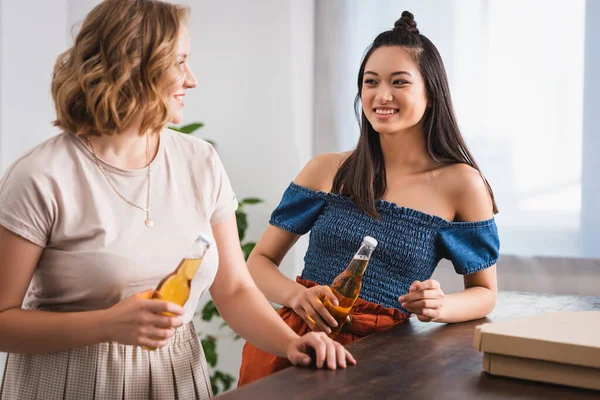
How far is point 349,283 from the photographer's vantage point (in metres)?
1.45

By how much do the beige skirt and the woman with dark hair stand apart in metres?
0.40

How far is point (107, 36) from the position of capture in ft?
4.05

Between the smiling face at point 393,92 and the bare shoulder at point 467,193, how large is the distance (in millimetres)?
182

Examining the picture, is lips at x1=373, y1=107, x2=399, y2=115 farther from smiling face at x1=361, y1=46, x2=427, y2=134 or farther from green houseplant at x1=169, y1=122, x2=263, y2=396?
green houseplant at x1=169, y1=122, x2=263, y2=396

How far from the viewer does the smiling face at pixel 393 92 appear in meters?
1.91

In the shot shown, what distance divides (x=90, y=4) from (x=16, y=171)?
105 inches

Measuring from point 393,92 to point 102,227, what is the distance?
3.20 ft

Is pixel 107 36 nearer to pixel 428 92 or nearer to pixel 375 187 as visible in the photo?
pixel 375 187

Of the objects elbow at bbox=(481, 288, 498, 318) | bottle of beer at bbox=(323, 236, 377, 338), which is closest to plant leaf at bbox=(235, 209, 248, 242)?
elbow at bbox=(481, 288, 498, 318)

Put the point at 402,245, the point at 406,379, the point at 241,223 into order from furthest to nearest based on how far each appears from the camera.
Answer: the point at 241,223, the point at 402,245, the point at 406,379

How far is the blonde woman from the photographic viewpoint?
118 centimetres

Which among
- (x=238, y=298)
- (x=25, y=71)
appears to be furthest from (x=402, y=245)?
(x=25, y=71)

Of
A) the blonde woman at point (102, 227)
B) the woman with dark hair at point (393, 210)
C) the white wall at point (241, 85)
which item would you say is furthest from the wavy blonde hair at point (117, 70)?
the white wall at point (241, 85)

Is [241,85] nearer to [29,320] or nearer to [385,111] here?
[385,111]
